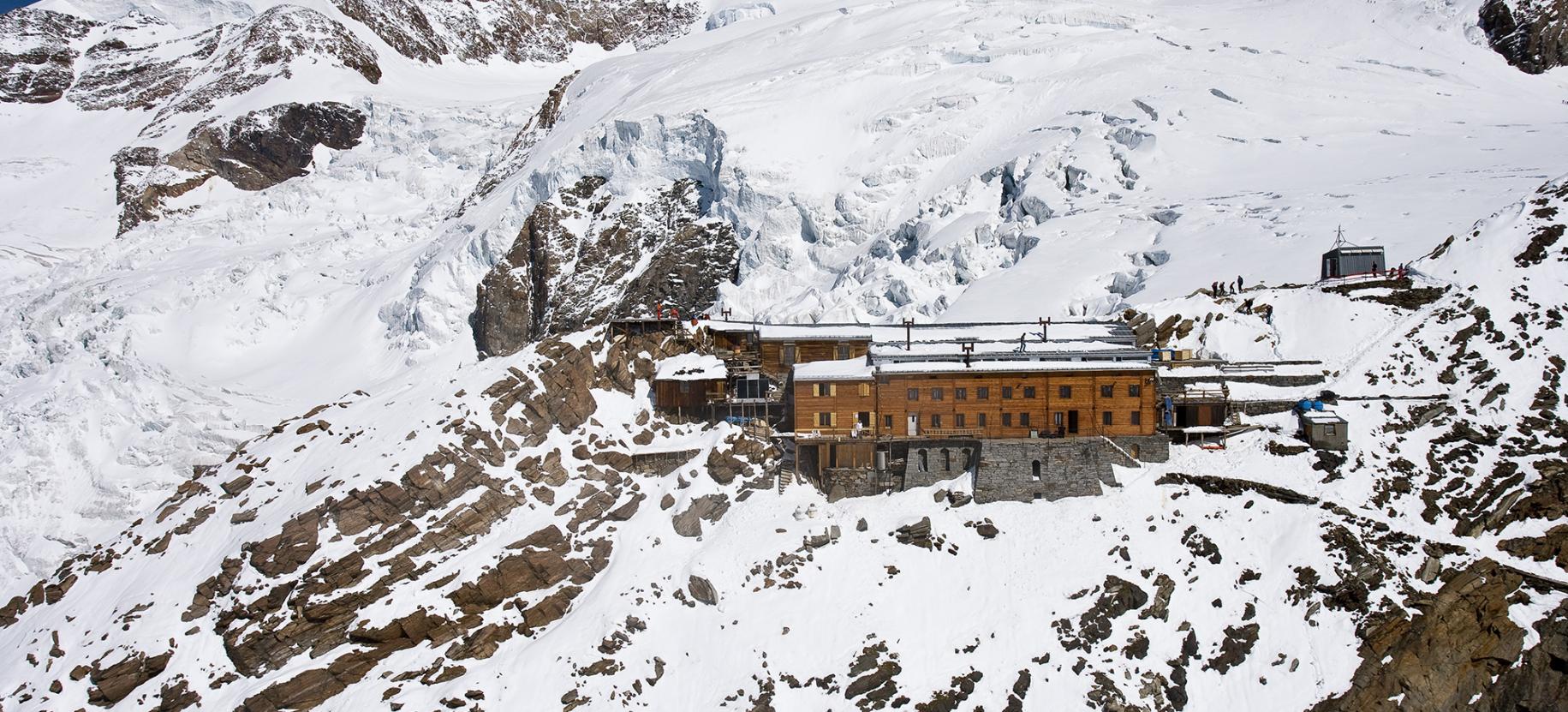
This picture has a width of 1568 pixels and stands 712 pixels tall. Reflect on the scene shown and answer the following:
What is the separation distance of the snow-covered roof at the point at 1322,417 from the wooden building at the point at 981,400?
5.54m

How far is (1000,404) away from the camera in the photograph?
148 ft

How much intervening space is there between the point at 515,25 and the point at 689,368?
121829mm

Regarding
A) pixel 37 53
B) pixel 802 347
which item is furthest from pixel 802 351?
pixel 37 53

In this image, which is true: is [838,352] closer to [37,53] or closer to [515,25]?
[515,25]

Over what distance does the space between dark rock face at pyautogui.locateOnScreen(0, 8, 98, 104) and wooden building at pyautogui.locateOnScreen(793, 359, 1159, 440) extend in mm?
124043

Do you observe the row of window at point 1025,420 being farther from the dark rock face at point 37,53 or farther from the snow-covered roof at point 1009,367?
the dark rock face at point 37,53

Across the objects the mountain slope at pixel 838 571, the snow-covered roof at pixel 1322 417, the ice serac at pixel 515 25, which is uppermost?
the ice serac at pixel 515 25

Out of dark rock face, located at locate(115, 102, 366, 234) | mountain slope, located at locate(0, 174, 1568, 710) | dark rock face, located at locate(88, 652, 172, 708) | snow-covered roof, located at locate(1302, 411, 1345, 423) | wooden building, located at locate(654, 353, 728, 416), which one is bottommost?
dark rock face, located at locate(88, 652, 172, 708)

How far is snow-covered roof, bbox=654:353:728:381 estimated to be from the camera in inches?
1975

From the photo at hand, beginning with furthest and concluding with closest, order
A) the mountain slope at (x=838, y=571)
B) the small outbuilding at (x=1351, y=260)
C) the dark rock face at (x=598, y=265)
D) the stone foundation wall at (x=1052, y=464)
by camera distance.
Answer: the dark rock face at (x=598, y=265) < the small outbuilding at (x=1351, y=260) < the stone foundation wall at (x=1052, y=464) < the mountain slope at (x=838, y=571)

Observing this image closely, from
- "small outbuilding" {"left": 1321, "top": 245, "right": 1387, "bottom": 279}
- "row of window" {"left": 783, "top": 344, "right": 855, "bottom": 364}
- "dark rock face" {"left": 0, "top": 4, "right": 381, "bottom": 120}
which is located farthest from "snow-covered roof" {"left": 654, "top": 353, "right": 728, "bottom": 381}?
"dark rock face" {"left": 0, "top": 4, "right": 381, "bottom": 120}

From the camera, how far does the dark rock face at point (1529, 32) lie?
95062 millimetres

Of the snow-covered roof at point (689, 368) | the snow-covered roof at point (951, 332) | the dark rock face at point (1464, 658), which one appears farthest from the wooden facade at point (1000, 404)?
the dark rock face at point (1464, 658)

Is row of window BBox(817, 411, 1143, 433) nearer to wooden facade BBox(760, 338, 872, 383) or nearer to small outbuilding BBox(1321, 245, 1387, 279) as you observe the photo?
wooden facade BBox(760, 338, 872, 383)
